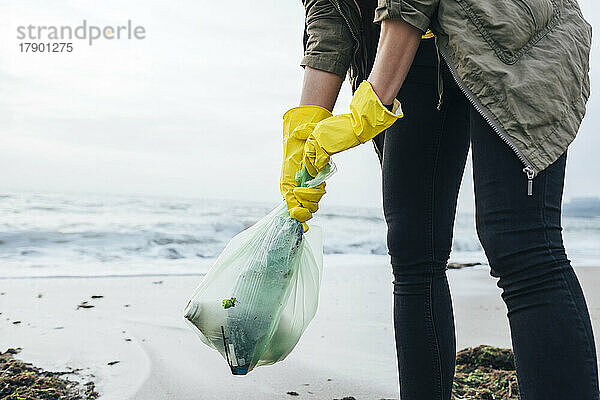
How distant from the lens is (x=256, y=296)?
1.03 meters

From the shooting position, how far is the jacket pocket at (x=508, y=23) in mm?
831

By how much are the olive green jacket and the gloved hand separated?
285 millimetres

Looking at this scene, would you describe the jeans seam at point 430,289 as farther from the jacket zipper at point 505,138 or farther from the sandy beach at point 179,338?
the sandy beach at point 179,338

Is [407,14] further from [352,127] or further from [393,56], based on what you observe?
[352,127]

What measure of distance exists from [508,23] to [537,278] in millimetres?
362

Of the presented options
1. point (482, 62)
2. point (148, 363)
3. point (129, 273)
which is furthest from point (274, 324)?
point (129, 273)

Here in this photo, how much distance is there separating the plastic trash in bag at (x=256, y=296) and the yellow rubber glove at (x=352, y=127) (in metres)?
0.06

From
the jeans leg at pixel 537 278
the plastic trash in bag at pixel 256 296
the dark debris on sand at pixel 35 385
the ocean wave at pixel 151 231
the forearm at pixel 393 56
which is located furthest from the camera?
the ocean wave at pixel 151 231

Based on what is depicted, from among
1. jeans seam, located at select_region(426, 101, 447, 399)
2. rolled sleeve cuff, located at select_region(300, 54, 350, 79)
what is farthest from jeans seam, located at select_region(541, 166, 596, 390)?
rolled sleeve cuff, located at select_region(300, 54, 350, 79)

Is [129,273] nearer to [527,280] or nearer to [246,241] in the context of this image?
[246,241]


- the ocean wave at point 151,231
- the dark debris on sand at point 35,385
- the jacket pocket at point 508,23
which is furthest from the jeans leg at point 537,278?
the ocean wave at point 151,231

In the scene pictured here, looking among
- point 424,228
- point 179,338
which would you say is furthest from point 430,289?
point 179,338

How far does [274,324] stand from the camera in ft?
3.44

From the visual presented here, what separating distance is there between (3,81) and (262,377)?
857 cm
